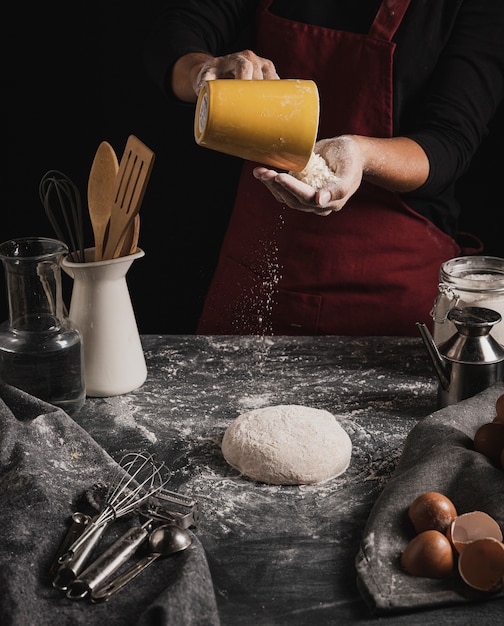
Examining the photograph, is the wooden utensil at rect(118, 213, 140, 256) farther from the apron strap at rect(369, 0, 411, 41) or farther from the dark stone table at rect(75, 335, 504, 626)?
the apron strap at rect(369, 0, 411, 41)

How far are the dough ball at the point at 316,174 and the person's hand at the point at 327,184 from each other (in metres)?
0.01

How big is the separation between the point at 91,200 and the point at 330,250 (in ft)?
2.06

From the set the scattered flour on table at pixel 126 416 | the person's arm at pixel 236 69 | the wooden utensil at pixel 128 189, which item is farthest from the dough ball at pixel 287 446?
the person's arm at pixel 236 69

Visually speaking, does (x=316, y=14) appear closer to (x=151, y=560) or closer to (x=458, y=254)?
Answer: (x=458, y=254)

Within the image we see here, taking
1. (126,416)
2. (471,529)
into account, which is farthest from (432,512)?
(126,416)

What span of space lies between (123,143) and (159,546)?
6.16 feet

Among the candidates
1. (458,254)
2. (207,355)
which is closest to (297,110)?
(207,355)

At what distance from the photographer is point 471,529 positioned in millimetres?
1038

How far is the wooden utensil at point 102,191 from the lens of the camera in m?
1.48

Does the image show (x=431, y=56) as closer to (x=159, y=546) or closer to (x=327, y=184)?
(x=327, y=184)

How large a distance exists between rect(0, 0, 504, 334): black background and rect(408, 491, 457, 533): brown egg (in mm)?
1663

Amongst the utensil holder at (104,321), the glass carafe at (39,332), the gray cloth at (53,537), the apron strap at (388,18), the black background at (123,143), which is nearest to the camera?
the gray cloth at (53,537)

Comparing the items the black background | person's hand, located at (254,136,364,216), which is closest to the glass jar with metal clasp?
person's hand, located at (254,136,364,216)

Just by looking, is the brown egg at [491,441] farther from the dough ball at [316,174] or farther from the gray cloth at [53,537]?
the dough ball at [316,174]
